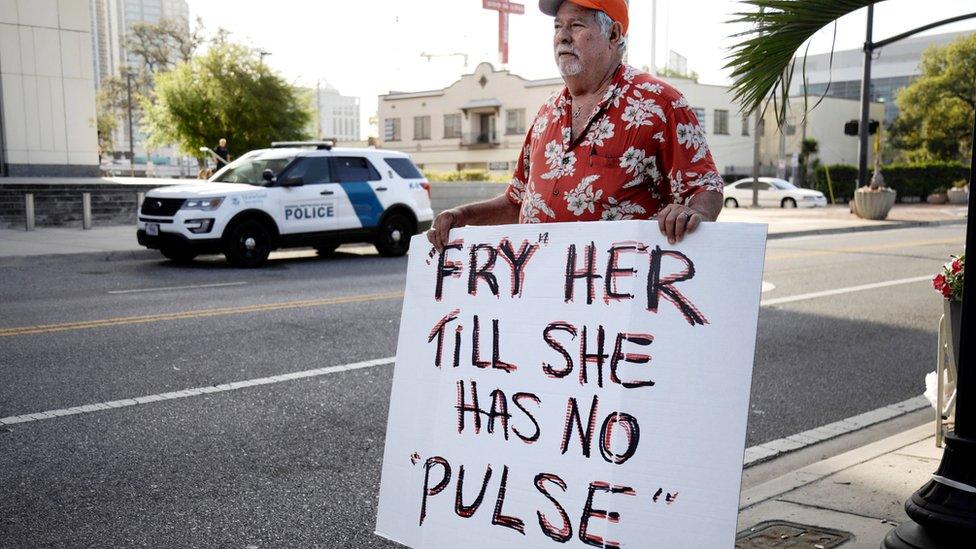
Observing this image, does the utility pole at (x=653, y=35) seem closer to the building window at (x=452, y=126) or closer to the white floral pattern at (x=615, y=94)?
the white floral pattern at (x=615, y=94)

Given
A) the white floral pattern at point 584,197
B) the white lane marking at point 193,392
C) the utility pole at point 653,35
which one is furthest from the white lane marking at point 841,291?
the utility pole at point 653,35

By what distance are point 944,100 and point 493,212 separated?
57.4 metres

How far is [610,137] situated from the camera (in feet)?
9.51

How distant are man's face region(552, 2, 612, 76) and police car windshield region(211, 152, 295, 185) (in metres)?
12.4

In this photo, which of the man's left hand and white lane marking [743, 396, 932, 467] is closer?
the man's left hand

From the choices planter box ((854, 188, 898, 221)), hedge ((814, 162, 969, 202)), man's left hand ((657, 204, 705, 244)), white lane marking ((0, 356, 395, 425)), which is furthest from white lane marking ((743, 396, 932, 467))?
hedge ((814, 162, 969, 202))

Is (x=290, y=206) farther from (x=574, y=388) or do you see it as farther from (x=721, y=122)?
(x=721, y=122)

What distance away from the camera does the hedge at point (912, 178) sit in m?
46.3

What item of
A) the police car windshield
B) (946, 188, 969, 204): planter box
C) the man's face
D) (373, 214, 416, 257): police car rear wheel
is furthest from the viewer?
(946, 188, 969, 204): planter box

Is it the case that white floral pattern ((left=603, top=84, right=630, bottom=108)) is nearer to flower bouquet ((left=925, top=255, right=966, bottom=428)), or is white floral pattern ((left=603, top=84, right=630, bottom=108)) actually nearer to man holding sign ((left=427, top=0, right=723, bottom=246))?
man holding sign ((left=427, top=0, right=723, bottom=246))

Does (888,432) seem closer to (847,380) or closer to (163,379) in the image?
(847,380)

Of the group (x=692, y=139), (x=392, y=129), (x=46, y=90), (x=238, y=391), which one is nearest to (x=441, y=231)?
(x=692, y=139)

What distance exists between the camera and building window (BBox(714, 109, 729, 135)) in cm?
6012

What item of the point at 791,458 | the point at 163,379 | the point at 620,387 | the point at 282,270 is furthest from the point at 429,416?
the point at 282,270
